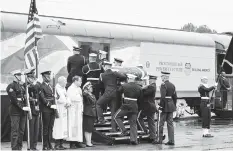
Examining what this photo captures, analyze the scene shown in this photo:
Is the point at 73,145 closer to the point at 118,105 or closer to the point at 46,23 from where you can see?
the point at 118,105

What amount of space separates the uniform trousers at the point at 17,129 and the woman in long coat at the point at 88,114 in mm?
1630

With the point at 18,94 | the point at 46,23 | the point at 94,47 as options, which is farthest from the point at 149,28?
the point at 18,94

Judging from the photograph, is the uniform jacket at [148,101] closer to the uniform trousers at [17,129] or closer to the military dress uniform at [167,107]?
the military dress uniform at [167,107]

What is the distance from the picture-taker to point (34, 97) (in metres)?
11.0

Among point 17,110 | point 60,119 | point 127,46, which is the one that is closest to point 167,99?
point 60,119

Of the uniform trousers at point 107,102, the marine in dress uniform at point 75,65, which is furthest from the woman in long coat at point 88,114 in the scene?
the marine in dress uniform at point 75,65

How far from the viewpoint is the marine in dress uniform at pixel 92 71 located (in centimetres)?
1292

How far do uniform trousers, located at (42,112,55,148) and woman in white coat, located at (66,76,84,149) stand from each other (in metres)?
0.45

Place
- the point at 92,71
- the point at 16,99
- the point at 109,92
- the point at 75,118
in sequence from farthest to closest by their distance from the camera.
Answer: the point at 92,71, the point at 109,92, the point at 75,118, the point at 16,99

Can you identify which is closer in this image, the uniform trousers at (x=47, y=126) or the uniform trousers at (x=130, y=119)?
the uniform trousers at (x=47, y=126)

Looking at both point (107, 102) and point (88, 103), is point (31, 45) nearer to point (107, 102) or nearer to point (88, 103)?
point (88, 103)

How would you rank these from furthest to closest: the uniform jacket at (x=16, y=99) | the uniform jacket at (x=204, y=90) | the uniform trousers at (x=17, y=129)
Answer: the uniform jacket at (x=204, y=90) < the uniform jacket at (x=16, y=99) < the uniform trousers at (x=17, y=129)

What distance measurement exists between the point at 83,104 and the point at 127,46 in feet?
20.2

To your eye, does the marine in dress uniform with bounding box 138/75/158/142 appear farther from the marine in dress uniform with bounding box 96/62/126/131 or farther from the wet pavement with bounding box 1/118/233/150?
the marine in dress uniform with bounding box 96/62/126/131
